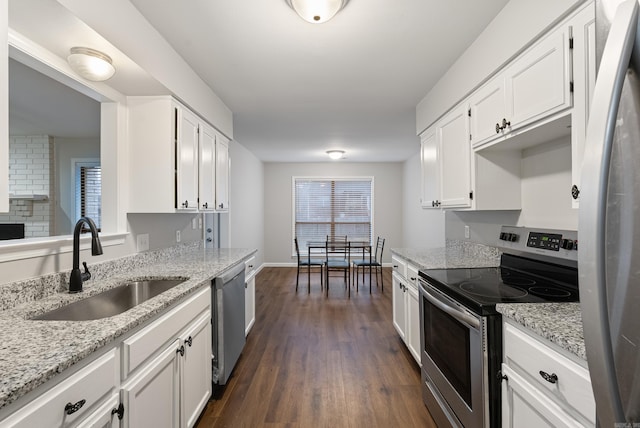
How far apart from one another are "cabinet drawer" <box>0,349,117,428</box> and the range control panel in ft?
6.90

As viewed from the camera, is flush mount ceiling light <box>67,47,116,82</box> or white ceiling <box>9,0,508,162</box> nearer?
flush mount ceiling light <box>67,47,116,82</box>

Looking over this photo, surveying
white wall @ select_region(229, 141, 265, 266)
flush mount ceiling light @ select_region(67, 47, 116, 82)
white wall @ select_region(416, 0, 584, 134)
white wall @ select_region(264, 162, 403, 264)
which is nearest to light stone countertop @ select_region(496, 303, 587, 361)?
white wall @ select_region(416, 0, 584, 134)

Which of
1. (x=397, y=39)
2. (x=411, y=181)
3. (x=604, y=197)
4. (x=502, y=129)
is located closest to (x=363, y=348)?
(x=502, y=129)

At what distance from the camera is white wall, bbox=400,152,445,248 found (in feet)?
16.1

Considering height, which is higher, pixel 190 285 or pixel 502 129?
pixel 502 129

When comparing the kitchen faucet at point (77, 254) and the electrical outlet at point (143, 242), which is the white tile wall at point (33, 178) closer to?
the electrical outlet at point (143, 242)

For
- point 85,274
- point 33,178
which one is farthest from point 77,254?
point 33,178

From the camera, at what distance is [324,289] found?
5.07 metres

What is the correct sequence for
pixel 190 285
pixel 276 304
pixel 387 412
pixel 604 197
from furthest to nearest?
pixel 276 304, pixel 387 412, pixel 190 285, pixel 604 197

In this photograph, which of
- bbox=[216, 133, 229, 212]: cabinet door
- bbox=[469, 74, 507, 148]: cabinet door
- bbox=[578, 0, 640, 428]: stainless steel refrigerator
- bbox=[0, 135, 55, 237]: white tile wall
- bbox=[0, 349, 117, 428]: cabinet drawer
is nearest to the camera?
bbox=[578, 0, 640, 428]: stainless steel refrigerator

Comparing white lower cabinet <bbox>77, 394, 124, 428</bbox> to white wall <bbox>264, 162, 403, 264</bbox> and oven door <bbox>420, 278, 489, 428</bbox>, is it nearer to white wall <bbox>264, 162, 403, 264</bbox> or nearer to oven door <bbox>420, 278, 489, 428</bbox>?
oven door <bbox>420, 278, 489, 428</bbox>

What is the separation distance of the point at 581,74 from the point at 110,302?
2.50 m

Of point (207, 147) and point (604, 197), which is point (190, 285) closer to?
point (207, 147)

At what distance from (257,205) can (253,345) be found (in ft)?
12.9
